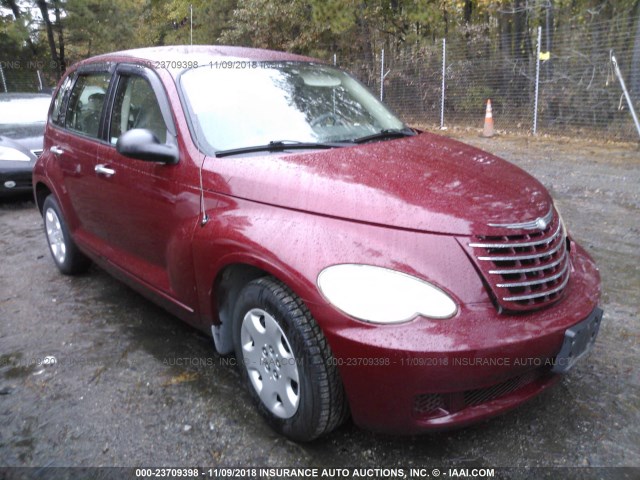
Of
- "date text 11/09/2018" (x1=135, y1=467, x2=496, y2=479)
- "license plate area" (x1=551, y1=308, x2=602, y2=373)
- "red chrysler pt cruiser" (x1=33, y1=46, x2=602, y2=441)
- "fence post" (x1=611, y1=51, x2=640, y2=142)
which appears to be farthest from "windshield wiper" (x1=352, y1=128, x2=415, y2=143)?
"fence post" (x1=611, y1=51, x2=640, y2=142)

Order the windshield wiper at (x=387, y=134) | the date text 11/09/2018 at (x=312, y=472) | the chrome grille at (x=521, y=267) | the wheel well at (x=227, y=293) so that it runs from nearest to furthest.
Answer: the chrome grille at (x=521, y=267), the date text 11/09/2018 at (x=312, y=472), the wheel well at (x=227, y=293), the windshield wiper at (x=387, y=134)

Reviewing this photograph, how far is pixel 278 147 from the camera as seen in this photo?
289 centimetres

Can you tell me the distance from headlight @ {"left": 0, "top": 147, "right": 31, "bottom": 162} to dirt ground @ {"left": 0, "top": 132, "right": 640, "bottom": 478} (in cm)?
345

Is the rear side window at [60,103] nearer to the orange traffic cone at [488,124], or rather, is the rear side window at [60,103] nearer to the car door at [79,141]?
the car door at [79,141]

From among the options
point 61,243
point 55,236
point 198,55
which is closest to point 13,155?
point 55,236

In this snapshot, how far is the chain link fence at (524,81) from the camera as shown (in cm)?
1070

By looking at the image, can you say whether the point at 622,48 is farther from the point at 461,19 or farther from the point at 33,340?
the point at 33,340

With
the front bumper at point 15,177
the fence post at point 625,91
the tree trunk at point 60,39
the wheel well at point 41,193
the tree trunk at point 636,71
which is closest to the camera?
the wheel well at point 41,193

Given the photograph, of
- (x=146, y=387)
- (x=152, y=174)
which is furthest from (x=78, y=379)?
(x=152, y=174)

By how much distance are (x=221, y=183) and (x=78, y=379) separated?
1.45 meters

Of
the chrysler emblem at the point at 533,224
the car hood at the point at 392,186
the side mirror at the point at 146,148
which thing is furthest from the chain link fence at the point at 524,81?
the side mirror at the point at 146,148

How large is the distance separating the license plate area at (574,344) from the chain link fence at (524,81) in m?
9.49

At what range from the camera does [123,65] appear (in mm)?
3625

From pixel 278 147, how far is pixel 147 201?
87cm
